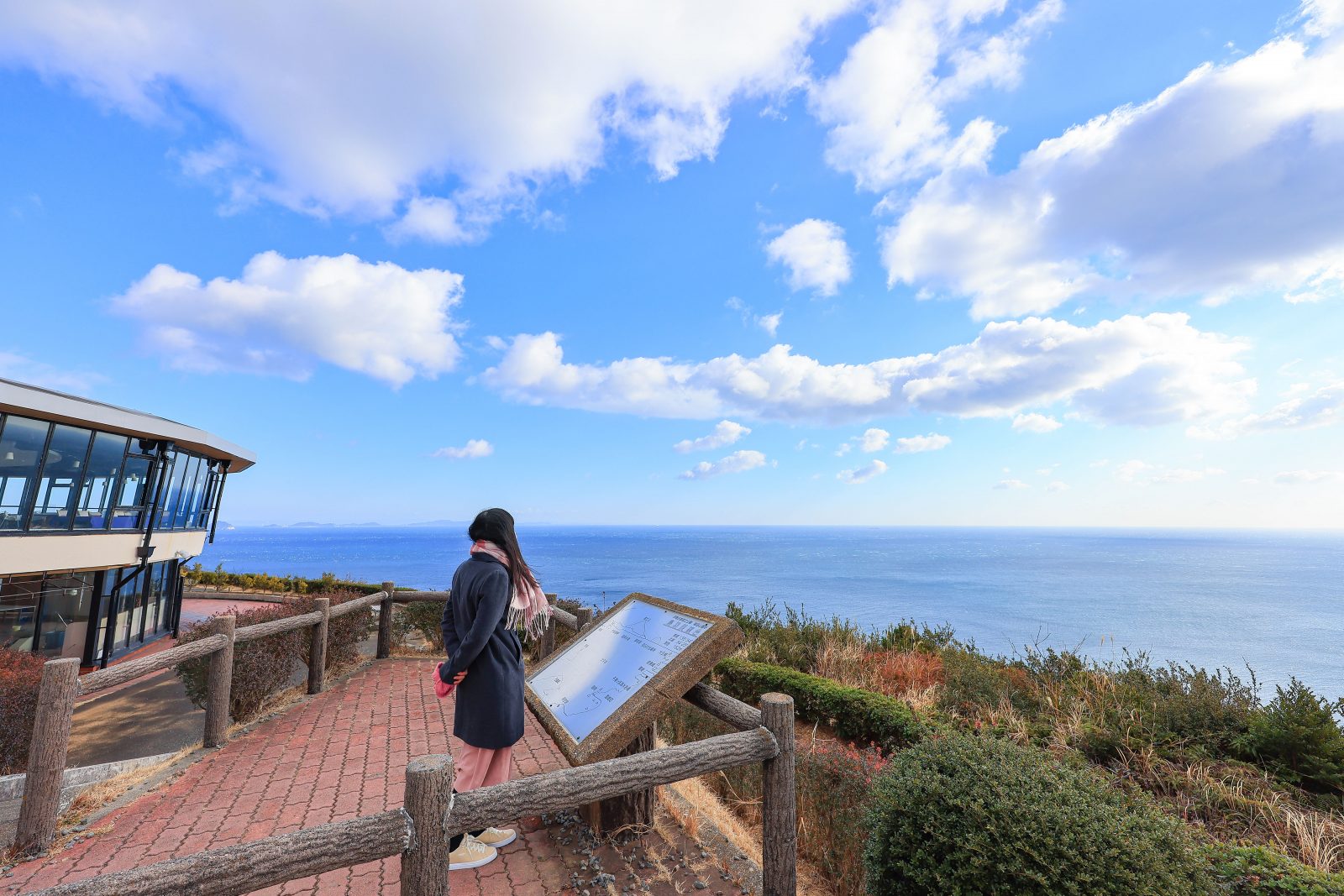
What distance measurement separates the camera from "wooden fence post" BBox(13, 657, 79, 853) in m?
3.81

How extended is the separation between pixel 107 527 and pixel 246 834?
13.9 m

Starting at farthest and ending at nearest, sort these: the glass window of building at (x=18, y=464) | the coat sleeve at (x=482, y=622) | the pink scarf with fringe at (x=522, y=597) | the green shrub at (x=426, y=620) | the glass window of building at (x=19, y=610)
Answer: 1. the glass window of building at (x=19, y=610)
2. the glass window of building at (x=18, y=464)
3. the green shrub at (x=426, y=620)
4. the pink scarf with fringe at (x=522, y=597)
5. the coat sleeve at (x=482, y=622)

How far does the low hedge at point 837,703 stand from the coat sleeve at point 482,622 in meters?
4.29

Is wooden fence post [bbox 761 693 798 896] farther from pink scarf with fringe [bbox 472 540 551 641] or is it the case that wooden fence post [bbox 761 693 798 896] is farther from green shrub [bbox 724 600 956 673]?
green shrub [bbox 724 600 956 673]

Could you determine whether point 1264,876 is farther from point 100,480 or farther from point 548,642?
point 100,480

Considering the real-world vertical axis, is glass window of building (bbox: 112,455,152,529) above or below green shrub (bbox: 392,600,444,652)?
above

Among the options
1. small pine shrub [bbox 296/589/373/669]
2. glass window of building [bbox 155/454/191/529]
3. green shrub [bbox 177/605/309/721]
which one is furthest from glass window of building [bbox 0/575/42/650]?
green shrub [bbox 177/605/309/721]

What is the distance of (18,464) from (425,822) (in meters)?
14.6

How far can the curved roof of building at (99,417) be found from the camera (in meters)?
10.1

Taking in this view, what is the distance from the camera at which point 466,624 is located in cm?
358

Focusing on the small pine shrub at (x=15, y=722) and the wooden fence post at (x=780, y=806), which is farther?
the small pine shrub at (x=15, y=722)

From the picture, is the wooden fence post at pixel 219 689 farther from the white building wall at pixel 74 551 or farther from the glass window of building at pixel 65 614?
the glass window of building at pixel 65 614

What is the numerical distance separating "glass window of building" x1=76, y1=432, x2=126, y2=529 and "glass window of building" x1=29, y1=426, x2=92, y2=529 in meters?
0.20

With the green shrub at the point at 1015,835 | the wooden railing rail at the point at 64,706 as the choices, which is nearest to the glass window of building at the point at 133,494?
the wooden railing rail at the point at 64,706
